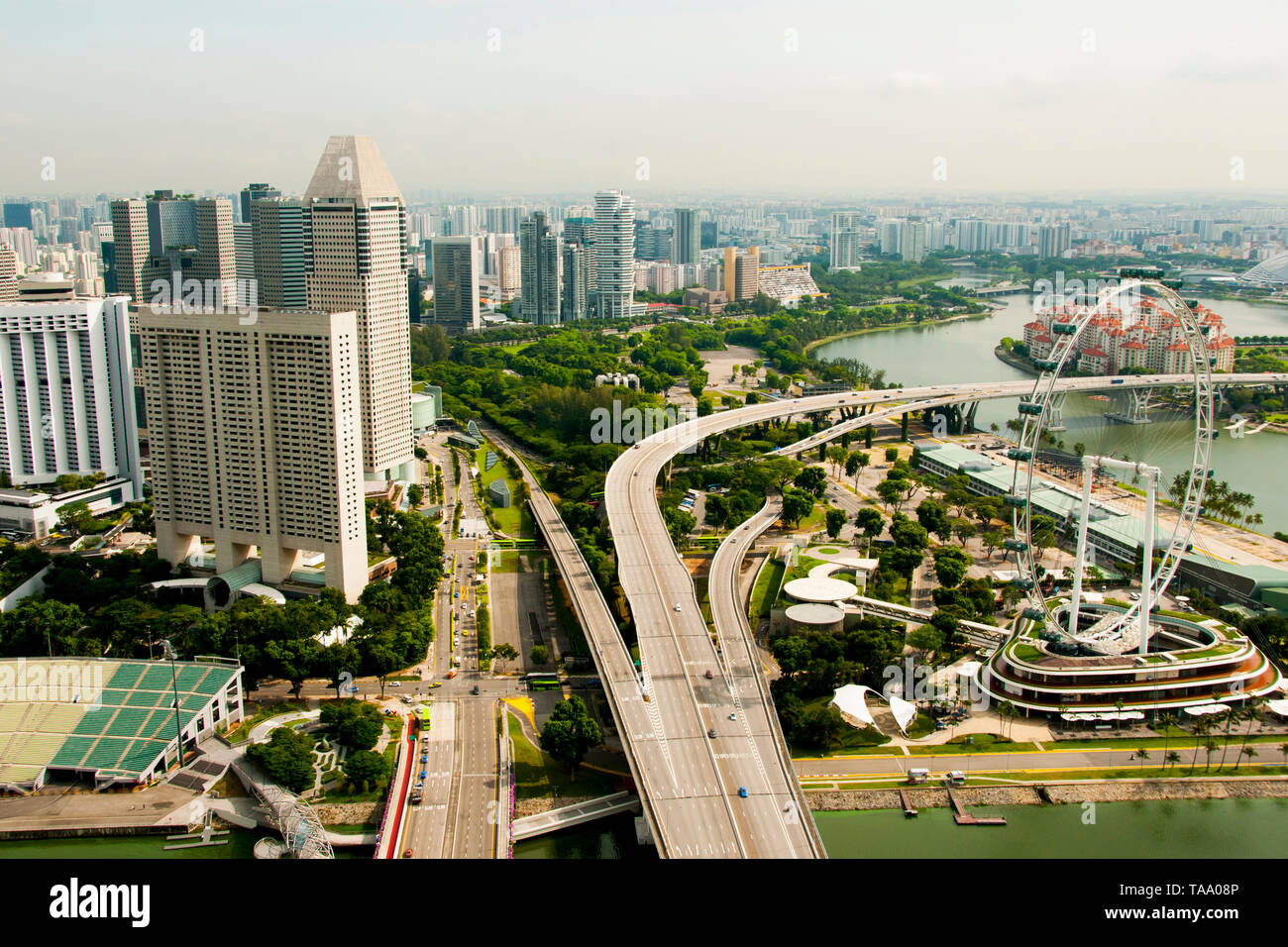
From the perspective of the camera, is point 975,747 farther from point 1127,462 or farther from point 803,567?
point 803,567

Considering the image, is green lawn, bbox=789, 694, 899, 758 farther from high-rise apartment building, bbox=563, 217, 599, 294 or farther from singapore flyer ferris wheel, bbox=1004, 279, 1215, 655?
high-rise apartment building, bbox=563, 217, 599, 294

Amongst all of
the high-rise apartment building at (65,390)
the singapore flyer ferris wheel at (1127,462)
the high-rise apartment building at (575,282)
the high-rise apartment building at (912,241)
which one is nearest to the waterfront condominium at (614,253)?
the high-rise apartment building at (575,282)

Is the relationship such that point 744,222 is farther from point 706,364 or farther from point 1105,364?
point 1105,364

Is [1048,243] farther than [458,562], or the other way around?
[1048,243]

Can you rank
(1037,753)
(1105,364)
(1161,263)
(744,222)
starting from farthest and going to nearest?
(744,222), (1161,263), (1105,364), (1037,753)

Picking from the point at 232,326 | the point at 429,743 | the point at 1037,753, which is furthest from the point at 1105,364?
the point at 232,326

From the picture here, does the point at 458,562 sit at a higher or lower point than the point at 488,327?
lower

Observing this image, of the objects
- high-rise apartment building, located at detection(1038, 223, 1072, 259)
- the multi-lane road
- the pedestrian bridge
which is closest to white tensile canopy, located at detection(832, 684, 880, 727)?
the multi-lane road
